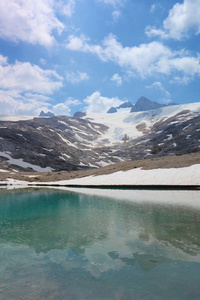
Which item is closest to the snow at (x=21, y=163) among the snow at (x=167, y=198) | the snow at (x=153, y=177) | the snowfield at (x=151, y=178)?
the snowfield at (x=151, y=178)

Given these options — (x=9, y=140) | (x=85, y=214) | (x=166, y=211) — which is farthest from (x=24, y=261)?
(x=9, y=140)

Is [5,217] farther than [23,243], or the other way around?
[5,217]

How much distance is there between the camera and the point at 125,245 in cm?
1288

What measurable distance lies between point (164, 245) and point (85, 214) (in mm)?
11488

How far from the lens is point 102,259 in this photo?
10961 mm

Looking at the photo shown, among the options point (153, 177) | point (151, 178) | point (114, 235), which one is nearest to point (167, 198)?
point (114, 235)

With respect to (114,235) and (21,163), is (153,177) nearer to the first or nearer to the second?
(114,235)

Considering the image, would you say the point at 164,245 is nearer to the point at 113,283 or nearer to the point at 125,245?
the point at 125,245

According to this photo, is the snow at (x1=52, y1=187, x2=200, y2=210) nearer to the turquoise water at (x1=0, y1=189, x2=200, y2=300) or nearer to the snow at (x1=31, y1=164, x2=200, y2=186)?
the snow at (x1=31, y1=164, x2=200, y2=186)

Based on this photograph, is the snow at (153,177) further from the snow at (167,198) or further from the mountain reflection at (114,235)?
the mountain reflection at (114,235)

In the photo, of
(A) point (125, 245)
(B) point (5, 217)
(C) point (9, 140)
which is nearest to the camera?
(A) point (125, 245)

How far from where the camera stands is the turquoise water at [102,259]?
8.02m

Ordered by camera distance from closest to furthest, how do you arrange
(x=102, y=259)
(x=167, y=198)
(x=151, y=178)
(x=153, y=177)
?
(x=102, y=259)
(x=167, y=198)
(x=151, y=178)
(x=153, y=177)

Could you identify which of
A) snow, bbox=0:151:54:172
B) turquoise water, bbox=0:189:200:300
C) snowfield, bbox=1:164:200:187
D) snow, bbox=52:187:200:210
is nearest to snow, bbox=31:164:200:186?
snowfield, bbox=1:164:200:187
